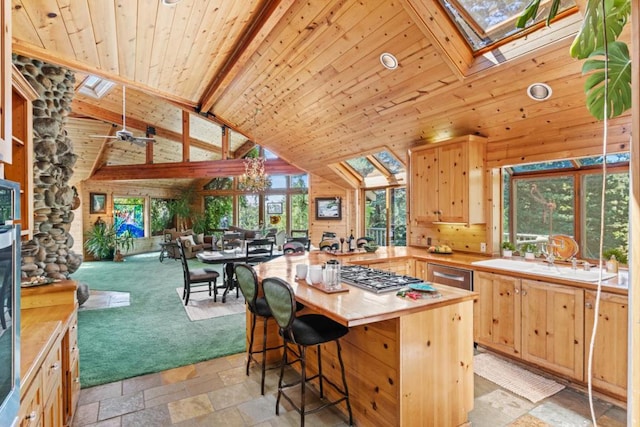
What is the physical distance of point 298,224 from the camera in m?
10.6

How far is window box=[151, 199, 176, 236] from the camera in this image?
11.7 metres

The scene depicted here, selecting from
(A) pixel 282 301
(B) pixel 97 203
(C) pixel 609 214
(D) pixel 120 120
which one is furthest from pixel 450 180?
(B) pixel 97 203

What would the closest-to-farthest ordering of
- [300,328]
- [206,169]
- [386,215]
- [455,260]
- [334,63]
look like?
1. [300,328]
2. [334,63]
3. [455,260]
4. [386,215]
5. [206,169]

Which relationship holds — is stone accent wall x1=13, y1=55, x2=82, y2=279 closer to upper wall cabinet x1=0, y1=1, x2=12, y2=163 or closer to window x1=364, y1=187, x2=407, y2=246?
upper wall cabinet x1=0, y1=1, x2=12, y2=163

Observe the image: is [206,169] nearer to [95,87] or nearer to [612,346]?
[95,87]

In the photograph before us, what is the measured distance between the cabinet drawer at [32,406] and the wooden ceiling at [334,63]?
2.65 metres

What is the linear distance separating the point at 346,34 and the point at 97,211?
9916 mm

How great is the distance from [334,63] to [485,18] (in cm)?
152

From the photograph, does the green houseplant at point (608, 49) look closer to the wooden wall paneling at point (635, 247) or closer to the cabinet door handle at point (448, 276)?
the wooden wall paneling at point (635, 247)

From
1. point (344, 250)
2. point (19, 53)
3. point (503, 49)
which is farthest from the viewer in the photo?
point (344, 250)

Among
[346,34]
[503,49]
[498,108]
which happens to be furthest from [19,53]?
[498,108]

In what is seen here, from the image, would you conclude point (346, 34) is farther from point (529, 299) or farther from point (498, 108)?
point (529, 299)

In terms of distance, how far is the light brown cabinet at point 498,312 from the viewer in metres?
3.12

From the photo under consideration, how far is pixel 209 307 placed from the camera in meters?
5.05
